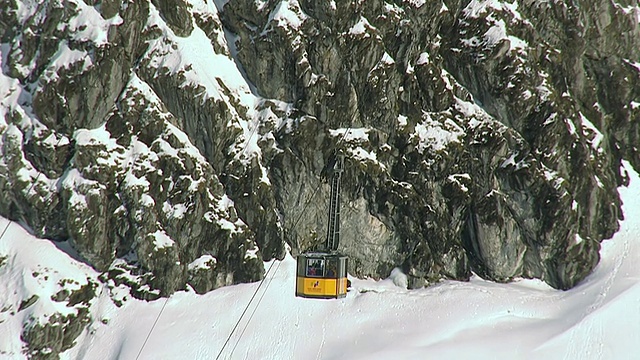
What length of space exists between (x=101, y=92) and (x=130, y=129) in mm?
3181

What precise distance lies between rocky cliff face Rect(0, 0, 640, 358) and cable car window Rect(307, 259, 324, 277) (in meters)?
7.95

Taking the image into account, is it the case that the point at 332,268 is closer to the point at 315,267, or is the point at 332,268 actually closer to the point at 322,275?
the point at 322,275

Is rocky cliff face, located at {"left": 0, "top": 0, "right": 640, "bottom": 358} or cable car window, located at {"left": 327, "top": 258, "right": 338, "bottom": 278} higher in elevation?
rocky cliff face, located at {"left": 0, "top": 0, "right": 640, "bottom": 358}

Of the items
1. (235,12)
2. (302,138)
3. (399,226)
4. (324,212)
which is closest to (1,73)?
(235,12)

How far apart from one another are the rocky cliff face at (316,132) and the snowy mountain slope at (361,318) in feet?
4.38

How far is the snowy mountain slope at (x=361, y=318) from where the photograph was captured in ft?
128

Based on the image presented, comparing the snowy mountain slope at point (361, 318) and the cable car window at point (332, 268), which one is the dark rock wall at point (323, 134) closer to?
the snowy mountain slope at point (361, 318)

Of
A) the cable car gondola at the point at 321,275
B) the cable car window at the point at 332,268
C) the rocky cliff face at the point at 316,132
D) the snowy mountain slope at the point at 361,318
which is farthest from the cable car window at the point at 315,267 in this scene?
the rocky cliff face at the point at 316,132

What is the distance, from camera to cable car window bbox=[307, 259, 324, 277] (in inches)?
1459

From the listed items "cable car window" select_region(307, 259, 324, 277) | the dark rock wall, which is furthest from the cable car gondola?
the dark rock wall

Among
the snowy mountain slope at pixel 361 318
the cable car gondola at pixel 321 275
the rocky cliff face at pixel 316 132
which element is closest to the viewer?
the cable car gondola at pixel 321 275

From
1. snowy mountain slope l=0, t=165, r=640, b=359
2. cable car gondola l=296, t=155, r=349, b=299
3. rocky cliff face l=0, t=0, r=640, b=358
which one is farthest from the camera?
rocky cliff face l=0, t=0, r=640, b=358

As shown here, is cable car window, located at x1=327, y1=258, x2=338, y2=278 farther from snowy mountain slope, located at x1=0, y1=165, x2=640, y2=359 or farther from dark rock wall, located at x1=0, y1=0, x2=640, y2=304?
dark rock wall, located at x1=0, y1=0, x2=640, y2=304

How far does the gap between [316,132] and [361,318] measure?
1337 cm
